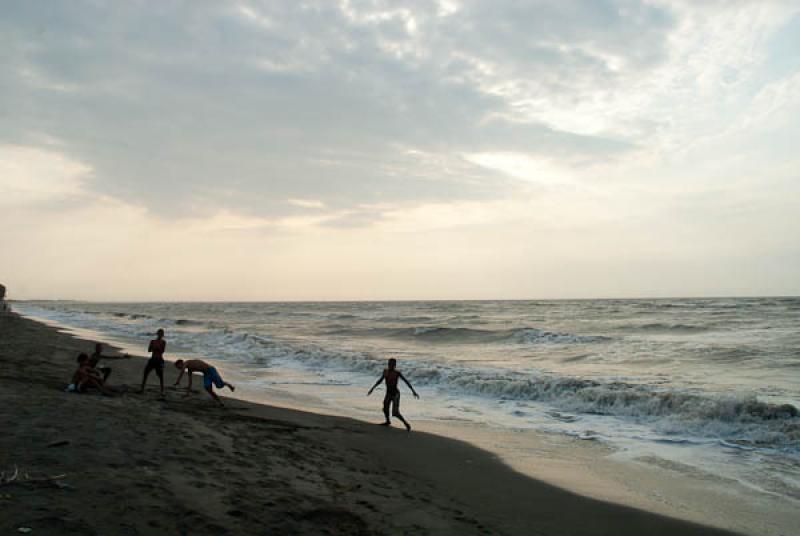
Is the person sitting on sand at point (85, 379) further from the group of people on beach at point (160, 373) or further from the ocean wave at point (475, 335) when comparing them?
the ocean wave at point (475, 335)

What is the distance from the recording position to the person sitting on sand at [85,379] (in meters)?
10.8

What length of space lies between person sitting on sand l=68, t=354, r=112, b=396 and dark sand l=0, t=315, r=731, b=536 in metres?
0.46

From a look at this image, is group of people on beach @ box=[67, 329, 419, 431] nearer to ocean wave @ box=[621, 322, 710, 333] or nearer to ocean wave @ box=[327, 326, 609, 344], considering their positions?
ocean wave @ box=[327, 326, 609, 344]

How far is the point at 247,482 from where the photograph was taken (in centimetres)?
628

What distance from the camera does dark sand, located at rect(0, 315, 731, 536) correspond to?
16.0 ft

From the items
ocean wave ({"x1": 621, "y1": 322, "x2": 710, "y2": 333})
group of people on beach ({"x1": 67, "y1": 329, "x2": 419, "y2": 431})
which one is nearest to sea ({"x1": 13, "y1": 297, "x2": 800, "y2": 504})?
group of people on beach ({"x1": 67, "y1": 329, "x2": 419, "y2": 431})

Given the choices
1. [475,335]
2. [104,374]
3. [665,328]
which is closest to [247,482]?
[104,374]

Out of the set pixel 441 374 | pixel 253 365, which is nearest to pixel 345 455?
pixel 441 374

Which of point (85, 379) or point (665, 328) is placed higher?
point (85, 379)

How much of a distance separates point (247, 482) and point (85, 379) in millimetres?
6545

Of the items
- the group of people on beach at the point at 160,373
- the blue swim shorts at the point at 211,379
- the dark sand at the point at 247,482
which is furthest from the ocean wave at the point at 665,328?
the blue swim shorts at the point at 211,379

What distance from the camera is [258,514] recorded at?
5.29m

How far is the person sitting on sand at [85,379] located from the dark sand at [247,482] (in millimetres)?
459

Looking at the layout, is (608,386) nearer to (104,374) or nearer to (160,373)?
(160,373)
